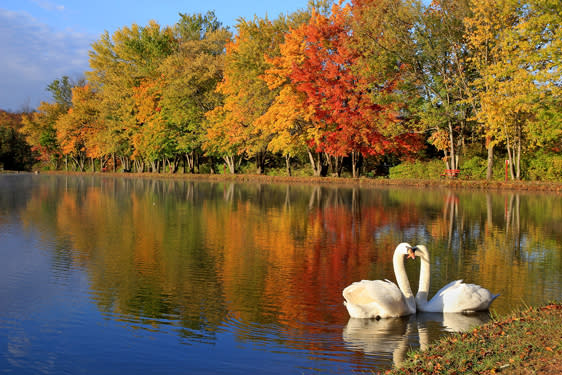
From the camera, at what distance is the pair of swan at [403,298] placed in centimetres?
793

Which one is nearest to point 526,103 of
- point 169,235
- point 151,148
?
point 169,235

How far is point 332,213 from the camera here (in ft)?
71.8

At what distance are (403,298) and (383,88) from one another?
3449 centimetres

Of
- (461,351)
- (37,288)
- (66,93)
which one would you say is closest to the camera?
(461,351)

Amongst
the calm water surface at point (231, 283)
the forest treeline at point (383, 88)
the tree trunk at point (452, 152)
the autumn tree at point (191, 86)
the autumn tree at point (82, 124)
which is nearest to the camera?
the calm water surface at point (231, 283)

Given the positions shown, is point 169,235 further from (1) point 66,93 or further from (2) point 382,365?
(1) point 66,93

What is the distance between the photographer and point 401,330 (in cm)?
755

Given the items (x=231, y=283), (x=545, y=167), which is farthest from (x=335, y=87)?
(x=231, y=283)

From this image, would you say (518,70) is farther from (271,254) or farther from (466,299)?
(466,299)

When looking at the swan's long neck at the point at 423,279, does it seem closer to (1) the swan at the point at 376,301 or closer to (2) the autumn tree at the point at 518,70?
(1) the swan at the point at 376,301

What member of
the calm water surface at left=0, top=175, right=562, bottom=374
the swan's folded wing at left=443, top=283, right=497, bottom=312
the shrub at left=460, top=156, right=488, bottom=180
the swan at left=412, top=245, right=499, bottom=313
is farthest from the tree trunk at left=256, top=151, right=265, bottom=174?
the swan's folded wing at left=443, top=283, right=497, bottom=312

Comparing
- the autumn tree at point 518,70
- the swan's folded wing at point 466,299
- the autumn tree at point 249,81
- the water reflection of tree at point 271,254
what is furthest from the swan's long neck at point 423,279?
the autumn tree at point 249,81

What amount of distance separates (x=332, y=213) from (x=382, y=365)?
618 inches

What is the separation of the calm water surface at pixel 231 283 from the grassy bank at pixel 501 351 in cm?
74
